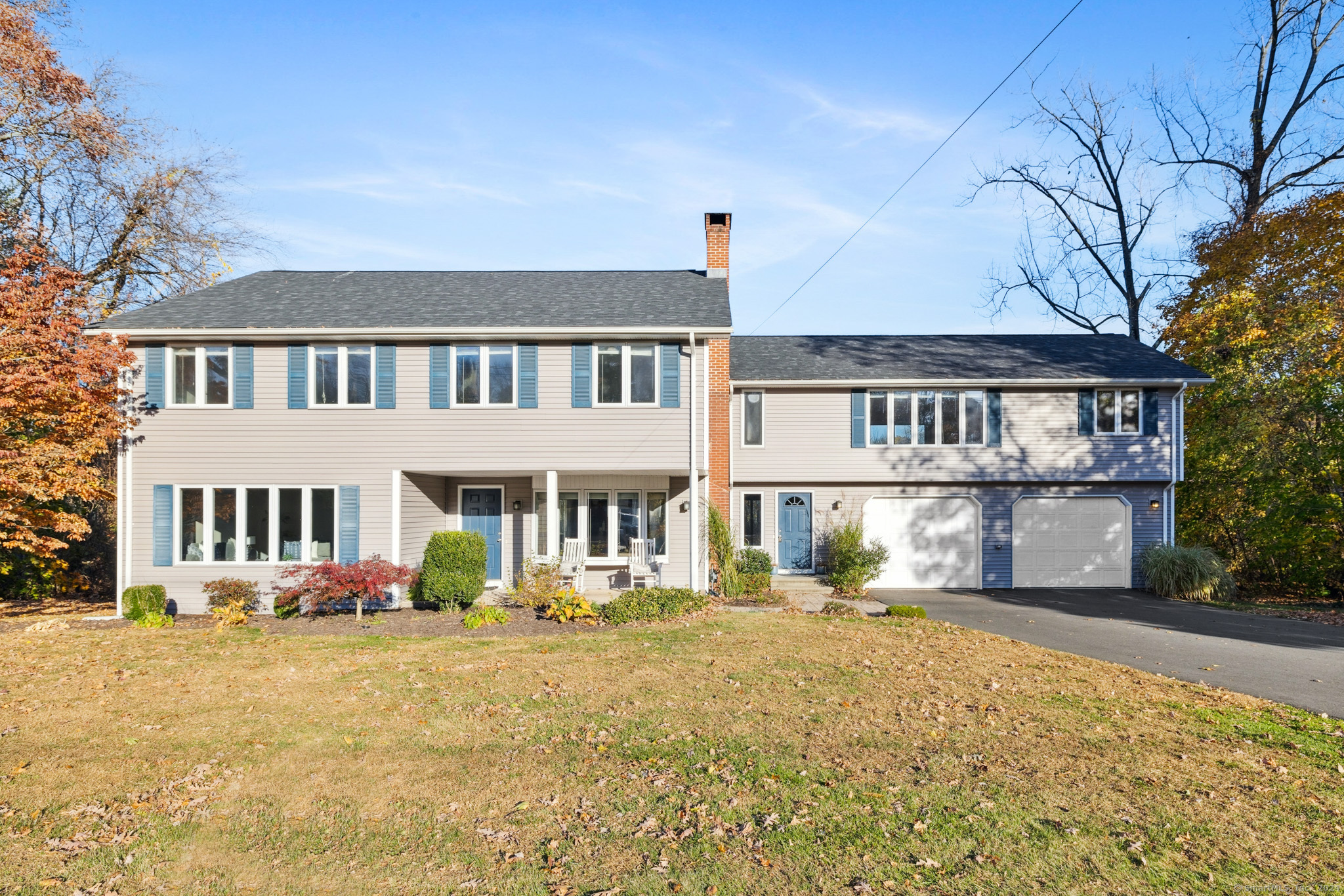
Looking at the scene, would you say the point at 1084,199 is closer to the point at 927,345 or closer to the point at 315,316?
the point at 927,345

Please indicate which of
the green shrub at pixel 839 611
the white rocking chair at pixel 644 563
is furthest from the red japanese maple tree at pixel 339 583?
the green shrub at pixel 839 611

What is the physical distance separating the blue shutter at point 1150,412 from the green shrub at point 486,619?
50.4 ft

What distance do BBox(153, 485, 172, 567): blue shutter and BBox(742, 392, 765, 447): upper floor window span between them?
39.7 ft

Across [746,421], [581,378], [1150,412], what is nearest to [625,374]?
[581,378]

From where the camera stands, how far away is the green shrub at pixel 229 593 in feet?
45.8

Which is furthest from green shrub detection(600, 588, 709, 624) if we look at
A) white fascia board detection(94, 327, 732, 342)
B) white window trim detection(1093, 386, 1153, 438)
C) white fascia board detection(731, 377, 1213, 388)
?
white window trim detection(1093, 386, 1153, 438)

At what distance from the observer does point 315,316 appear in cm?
1517

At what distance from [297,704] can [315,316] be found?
9.38 m

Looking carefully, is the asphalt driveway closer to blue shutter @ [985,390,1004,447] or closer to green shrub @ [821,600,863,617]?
green shrub @ [821,600,863,617]

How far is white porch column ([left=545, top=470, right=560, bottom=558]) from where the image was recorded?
1505cm

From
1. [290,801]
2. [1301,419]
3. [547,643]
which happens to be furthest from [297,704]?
[1301,419]

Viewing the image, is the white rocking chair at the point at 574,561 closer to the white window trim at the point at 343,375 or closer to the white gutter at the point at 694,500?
the white gutter at the point at 694,500

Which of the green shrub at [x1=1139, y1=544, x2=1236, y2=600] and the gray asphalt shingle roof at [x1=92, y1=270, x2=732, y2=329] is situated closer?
the gray asphalt shingle roof at [x1=92, y1=270, x2=732, y2=329]

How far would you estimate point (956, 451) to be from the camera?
18609 millimetres
